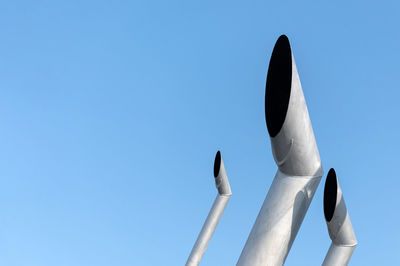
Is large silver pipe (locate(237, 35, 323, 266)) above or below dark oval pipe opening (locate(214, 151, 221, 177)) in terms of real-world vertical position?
below

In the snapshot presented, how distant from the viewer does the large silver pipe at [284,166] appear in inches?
324

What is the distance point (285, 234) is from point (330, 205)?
5368mm

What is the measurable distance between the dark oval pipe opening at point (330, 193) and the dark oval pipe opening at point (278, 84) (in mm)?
5686

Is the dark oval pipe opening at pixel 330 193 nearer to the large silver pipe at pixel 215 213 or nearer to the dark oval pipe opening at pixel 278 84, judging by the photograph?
the dark oval pipe opening at pixel 278 84

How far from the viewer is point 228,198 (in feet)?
89.5

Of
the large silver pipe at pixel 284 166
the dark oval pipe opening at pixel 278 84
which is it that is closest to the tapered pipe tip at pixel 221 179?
the large silver pipe at pixel 284 166

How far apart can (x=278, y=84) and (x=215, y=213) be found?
19449mm

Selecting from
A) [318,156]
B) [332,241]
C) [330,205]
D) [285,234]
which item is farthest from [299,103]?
[332,241]

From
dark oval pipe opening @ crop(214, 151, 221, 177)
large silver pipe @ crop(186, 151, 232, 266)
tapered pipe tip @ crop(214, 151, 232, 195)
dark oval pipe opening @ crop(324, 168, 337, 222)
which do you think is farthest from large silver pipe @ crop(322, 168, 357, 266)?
dark oval pipe opening @ crop(214, 151, 221, 177)

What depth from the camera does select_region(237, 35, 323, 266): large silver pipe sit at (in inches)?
324

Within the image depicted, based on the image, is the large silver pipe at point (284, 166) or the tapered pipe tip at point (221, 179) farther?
the tapered pipe tip at point (221, 179)

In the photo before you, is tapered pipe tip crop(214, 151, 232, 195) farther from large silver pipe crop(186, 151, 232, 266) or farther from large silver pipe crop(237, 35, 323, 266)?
large silver pipe crop(237, 35, 323, 266)

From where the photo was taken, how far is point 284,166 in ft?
28.9

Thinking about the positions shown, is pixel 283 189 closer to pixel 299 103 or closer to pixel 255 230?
pixel 255 230
